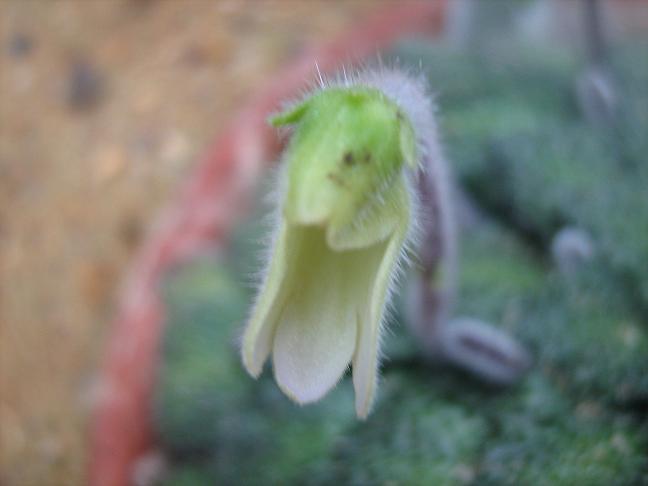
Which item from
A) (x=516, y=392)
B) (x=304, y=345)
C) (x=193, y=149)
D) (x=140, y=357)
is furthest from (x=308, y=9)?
(x=304, y=345)

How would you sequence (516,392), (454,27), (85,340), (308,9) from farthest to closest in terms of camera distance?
(308,9), (85,340), (454,27), (516,392)

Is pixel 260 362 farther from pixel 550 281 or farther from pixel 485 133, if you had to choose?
pixel 485 133

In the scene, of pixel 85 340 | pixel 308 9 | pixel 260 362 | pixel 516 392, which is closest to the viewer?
pixel 260 362

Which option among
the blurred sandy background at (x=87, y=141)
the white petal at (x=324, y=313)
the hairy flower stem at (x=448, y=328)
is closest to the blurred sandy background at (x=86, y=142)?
the blurred sandy background at (x=87, y=141)

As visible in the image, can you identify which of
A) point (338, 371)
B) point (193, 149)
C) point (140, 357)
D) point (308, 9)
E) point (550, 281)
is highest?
point (308, 9)

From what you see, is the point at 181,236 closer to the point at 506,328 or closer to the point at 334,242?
the point at 506,328

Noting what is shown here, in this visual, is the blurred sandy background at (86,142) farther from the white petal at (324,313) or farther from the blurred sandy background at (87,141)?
the white petal at (324,313)

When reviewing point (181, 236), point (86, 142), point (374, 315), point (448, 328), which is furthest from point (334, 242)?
point (86, 142)
